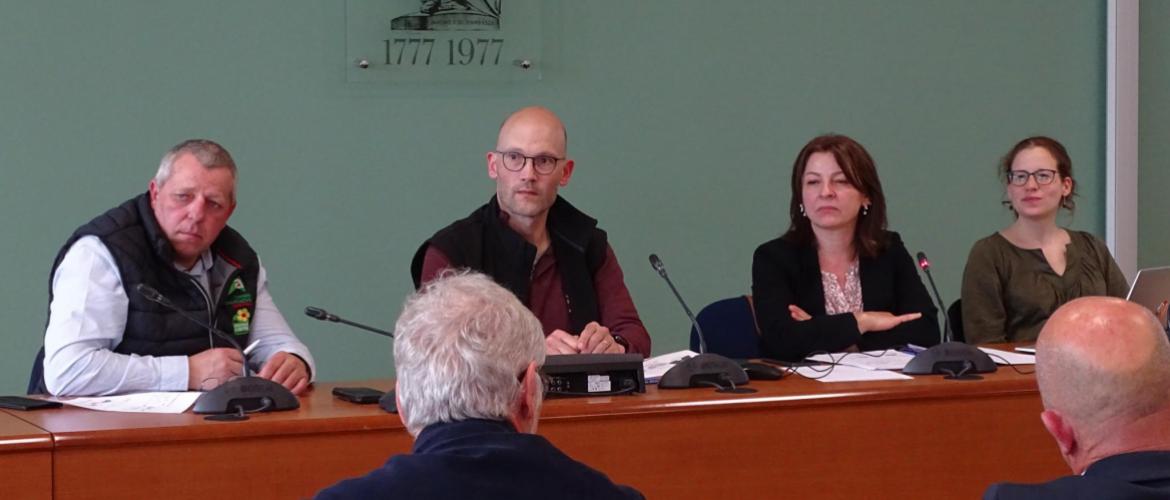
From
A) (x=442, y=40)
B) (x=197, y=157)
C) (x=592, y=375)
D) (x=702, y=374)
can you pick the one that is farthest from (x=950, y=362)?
(x=442, y=40)

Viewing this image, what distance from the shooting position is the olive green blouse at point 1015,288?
407 centimetres

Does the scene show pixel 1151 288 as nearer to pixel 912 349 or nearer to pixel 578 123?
pixel 912 349

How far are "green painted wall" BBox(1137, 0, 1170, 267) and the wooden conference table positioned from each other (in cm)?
261

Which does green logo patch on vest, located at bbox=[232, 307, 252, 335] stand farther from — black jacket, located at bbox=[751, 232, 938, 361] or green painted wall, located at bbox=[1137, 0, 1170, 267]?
green painted wall, located at bbox=[1137, 0, 1170, 267]

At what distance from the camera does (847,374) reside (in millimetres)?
3021

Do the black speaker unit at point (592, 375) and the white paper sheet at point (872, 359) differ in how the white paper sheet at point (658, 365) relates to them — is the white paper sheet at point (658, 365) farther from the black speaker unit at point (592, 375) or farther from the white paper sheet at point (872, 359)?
the white paper sheet at point (872, 359)

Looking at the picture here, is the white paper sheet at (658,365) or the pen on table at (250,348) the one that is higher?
the pen on table at (250,348)

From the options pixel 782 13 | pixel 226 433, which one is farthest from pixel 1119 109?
pixel 226 433

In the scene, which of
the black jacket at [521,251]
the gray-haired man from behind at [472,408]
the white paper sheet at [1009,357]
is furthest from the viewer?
the black jacket at [521,251]

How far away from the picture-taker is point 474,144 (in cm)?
443

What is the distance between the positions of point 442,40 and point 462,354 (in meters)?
2.93

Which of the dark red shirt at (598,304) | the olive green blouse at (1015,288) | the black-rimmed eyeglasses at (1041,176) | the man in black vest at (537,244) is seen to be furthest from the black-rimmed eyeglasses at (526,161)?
the black-rimmed eyeglasses at (1041,176)

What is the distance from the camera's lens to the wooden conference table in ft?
7.55

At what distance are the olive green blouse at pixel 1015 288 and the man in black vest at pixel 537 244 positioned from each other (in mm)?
1114
